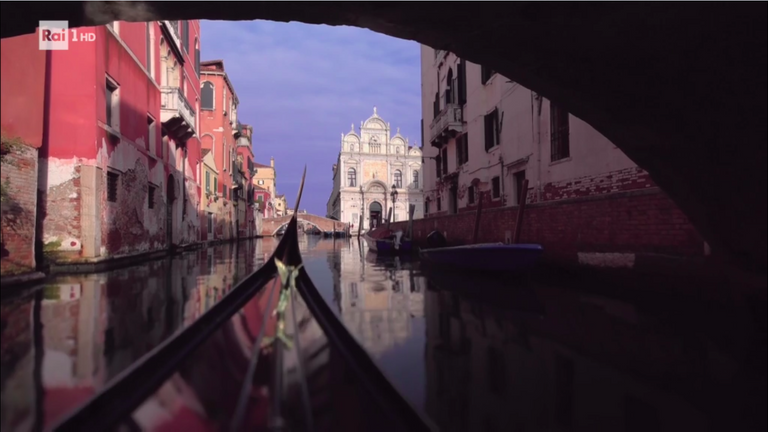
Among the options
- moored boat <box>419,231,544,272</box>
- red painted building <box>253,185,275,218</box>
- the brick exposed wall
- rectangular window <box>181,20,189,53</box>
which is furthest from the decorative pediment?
moored boat <box>419,231,544,272</box>

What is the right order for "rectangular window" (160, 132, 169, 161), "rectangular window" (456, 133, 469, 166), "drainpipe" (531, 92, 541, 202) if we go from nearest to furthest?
"drainpipe" (531, 92, 541, 202) < "rectangular window" (160, 132, 169, 161) < "rectangular window" (456, 133, 469, 166)

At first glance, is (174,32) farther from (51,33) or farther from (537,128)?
(51,33)

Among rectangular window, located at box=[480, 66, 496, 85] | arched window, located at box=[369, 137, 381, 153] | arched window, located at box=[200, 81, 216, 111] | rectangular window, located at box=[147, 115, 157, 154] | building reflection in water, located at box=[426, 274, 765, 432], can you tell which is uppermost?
arched window, located at box=[369, 137, 381, 153]

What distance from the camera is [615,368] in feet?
8.25

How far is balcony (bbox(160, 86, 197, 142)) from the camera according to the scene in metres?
10.5

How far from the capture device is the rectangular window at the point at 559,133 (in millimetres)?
7422

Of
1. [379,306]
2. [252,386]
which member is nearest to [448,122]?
[379,306]

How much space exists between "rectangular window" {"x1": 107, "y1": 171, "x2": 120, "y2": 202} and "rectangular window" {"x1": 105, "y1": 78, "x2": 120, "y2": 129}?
88 cm

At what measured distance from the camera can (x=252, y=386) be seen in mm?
2037

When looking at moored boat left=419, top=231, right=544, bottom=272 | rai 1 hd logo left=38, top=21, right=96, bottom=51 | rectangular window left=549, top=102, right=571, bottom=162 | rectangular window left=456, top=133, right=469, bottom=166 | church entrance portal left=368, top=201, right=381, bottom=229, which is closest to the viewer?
rai 1 hd logo left=38, top=21, right=96, bottom=51

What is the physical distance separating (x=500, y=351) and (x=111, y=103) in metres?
8.06

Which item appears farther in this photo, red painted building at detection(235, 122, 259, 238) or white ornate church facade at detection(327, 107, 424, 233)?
white ornate church facade at detection(327, 107, 424, 233)

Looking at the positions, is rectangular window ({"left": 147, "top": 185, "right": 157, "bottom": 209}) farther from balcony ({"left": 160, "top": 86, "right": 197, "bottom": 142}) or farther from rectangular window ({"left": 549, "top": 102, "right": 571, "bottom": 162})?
rectangular window ({"left": 549, "top": 102, "right": 571, "bottom": 162})

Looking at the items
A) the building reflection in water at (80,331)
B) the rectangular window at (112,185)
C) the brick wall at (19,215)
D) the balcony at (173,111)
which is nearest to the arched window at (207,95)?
the balcony at (173,111)
